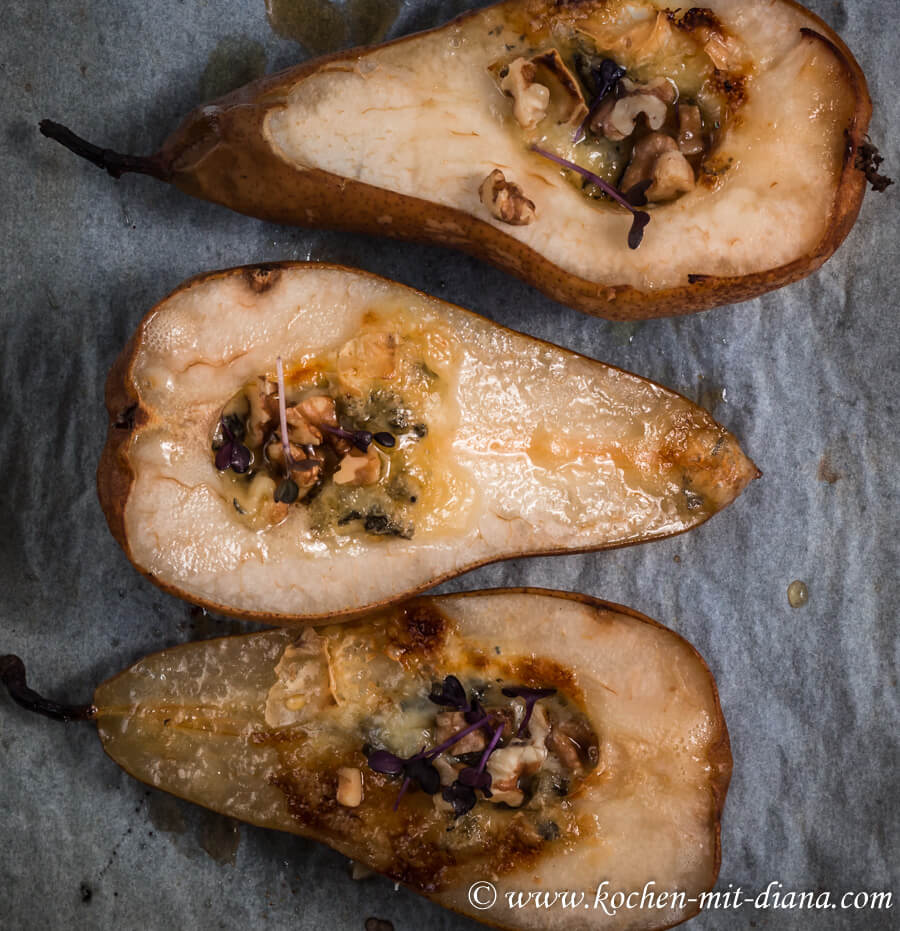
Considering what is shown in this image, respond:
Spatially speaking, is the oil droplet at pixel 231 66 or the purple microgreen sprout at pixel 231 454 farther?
the oil droplet at pixel 231 66

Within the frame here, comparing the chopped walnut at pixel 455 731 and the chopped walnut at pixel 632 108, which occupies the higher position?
the chopped walnut at pixel 632 108

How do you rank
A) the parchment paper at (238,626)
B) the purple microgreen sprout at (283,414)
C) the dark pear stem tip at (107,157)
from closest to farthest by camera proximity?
the purple microgreen sprout at (283,414) → the dark pear stem tip at (107,157) → the parchment paper at (238,626)

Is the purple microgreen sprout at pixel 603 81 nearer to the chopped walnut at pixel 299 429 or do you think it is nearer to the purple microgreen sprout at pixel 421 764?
the chopped walnut at pixel 299 429

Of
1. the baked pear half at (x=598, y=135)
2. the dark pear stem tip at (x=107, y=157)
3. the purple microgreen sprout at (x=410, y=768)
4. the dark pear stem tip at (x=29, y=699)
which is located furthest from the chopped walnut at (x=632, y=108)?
the dark pear stem tip at (x=29, y=699)

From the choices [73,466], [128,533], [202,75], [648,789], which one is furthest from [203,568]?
[202,75]

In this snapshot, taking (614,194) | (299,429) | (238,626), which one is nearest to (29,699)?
(238,626)

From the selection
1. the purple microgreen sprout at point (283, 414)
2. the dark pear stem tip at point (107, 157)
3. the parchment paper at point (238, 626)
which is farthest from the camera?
the parchment paper at point (238, 626)
